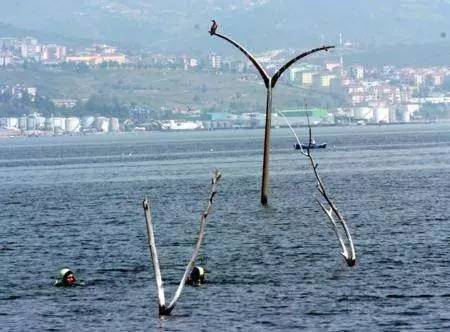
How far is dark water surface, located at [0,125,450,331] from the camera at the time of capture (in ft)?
155

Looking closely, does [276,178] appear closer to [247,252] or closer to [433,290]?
[247,252]

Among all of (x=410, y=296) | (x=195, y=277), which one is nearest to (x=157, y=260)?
(x=410, y=296)

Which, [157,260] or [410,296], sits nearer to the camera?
[157,260]

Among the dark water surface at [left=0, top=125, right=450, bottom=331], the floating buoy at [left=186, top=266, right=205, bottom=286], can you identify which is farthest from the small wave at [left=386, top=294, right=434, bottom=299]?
the floating buoy at [left=186, top=266, right=205, bottom=286]

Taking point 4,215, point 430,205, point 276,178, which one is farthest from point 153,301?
point 276,178

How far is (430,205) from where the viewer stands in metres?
87.2

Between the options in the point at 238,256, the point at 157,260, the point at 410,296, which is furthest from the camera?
the point at 238,256

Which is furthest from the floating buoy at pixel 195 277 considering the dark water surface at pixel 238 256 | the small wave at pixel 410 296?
the small wave at pixel 410 296

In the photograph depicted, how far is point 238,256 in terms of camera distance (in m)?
62.3

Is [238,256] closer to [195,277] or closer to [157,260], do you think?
[195,277]

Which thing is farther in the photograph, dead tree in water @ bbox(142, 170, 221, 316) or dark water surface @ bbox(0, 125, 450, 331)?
dark water surface @ bbox(0, 125, 450, 331)

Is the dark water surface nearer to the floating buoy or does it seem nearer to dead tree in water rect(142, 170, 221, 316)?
dead tree in water rect(142, 170, 221, 316)

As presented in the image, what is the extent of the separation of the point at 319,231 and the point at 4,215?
28.7 meters

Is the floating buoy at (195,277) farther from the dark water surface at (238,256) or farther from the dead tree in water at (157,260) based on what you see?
the dead tree in water at (157,260)
